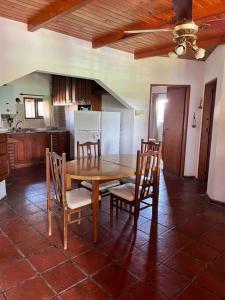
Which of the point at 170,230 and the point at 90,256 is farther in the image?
the point at 170,230

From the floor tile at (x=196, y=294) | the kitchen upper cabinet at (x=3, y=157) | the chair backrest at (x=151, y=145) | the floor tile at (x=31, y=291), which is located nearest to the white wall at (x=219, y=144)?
the chair backrest at (x=151, y=145)

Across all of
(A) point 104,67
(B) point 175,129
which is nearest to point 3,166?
(A) point 104,67

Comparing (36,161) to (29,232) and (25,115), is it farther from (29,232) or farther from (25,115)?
(29,232)

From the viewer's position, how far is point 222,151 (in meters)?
3.47

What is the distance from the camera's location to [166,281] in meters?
1.87

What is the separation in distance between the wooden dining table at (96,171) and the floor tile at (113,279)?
47 centimetres

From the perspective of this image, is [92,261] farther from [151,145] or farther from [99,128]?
[99,128]

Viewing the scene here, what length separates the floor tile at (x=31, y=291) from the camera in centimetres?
167

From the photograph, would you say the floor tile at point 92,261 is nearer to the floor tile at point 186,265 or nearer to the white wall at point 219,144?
the floor tile at point 186,265

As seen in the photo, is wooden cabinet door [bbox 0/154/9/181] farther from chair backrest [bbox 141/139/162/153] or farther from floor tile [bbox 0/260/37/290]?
chair backrest [bbox 141/139/162/153]

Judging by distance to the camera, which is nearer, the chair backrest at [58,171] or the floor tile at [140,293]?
the floor tile at [140,293]

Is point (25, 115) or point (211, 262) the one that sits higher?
point (25, 115)

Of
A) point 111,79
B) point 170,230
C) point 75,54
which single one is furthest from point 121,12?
point 170,230

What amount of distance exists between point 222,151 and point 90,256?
2.51 metres
